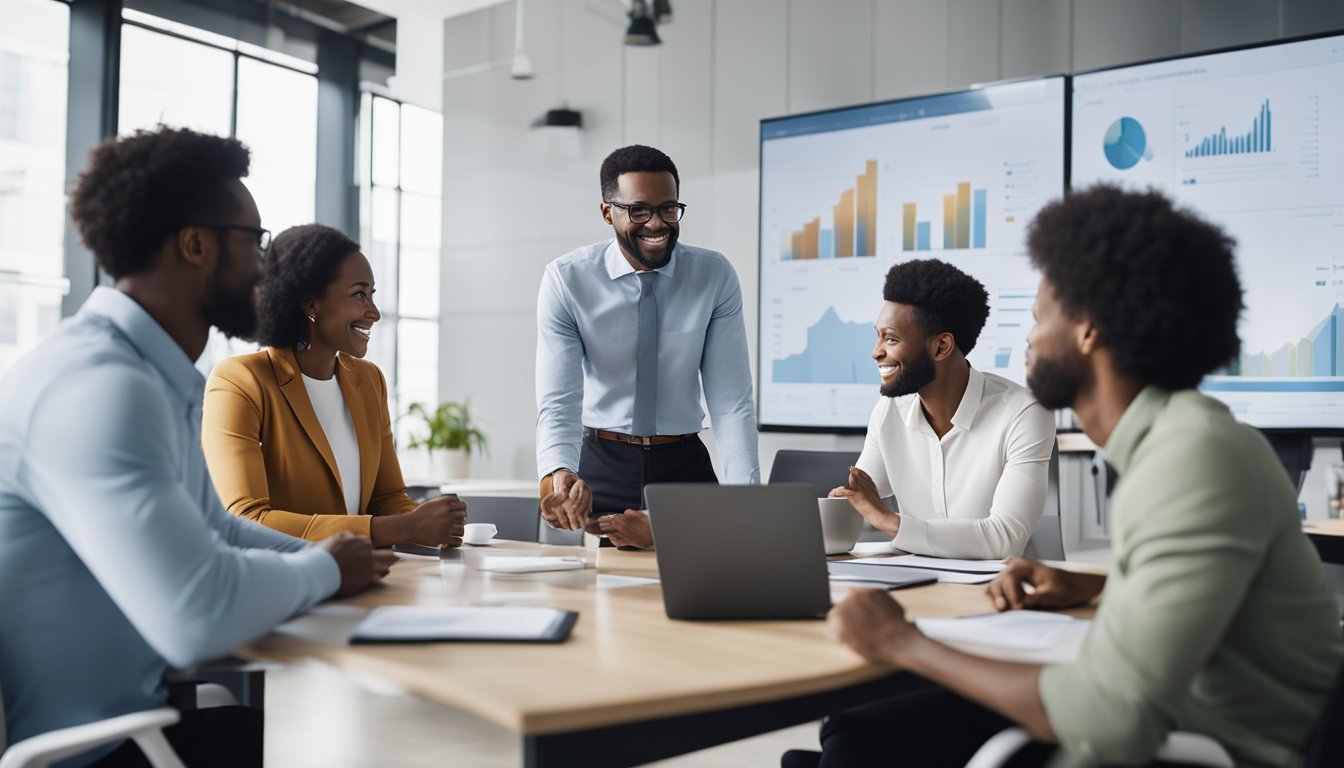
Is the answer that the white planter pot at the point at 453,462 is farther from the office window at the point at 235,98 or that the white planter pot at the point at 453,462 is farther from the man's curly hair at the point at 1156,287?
the man's curly hair at the point at 1156,287

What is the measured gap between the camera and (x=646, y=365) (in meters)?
2.90

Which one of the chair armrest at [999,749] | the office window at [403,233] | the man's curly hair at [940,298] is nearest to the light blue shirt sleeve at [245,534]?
the chair armrest at [999,749]

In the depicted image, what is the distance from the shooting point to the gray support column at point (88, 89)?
5820 millimetres

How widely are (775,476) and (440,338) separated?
3612 millimetres

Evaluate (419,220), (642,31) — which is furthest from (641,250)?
(419,220)

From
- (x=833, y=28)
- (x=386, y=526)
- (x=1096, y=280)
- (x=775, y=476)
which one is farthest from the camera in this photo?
(x=833, y=28)

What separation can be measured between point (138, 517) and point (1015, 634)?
1.08m

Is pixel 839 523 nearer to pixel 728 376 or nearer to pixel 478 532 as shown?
pixel 478 532

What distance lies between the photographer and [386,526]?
80.4 inches

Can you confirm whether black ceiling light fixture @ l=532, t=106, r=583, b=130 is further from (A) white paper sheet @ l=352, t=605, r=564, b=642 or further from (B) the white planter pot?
(A) white paper sheet @ l=352, t=605, r=564, b=642

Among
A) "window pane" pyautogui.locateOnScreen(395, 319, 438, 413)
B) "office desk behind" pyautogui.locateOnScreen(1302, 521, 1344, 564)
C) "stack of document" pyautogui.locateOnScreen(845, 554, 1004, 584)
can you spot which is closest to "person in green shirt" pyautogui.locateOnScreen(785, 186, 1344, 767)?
"stack of document" pyautogui.locateOnScreen(845, 554, 1004, 584)

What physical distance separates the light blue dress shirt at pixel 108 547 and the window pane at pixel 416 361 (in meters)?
5.69

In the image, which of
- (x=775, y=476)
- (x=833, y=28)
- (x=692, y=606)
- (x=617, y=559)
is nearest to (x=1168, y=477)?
(x=692, y=606)

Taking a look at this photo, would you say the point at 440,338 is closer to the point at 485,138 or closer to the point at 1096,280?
the point at 485,138
